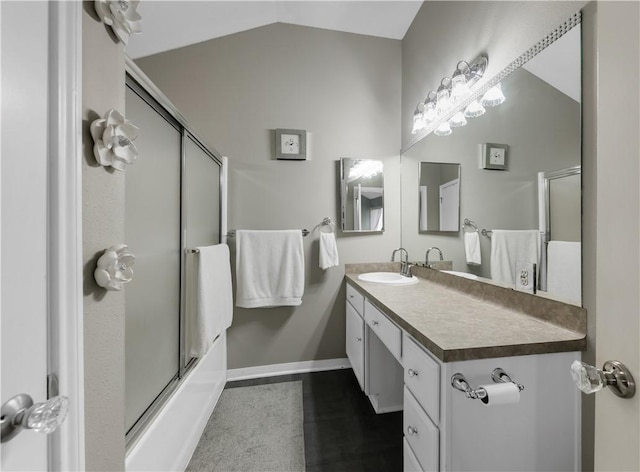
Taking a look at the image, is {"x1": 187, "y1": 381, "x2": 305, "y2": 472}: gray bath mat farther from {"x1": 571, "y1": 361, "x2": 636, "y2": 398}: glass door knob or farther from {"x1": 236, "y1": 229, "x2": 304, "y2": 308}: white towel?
{"x1": 571, "y1": 361, "x2": 636, "y2": 398}: glass door knob

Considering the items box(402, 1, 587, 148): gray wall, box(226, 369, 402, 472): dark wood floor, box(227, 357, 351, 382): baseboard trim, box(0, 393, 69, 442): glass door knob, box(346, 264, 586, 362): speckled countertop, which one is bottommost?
box(226, 369, 402, 472): dark wood floor

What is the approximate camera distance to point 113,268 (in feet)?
1.91

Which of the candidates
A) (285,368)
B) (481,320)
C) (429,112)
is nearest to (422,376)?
(481,320)

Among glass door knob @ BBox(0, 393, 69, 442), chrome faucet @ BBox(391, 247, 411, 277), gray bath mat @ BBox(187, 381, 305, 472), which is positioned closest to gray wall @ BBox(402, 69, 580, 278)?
chrome faucet @ BBox(391, 247, 411, 277)

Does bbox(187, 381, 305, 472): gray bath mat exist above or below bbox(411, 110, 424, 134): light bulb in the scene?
below

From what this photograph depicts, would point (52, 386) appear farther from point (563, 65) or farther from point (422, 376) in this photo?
point (563, 65)

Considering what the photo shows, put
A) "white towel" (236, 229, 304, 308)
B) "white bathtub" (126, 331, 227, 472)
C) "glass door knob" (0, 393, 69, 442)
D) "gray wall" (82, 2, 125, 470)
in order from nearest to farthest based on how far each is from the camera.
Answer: "glass door knob" (0, 393, 69, 442), "gray wall" (82, 2, 125, 470), "white bathtub" (126, 331, 227, 472), "white towel" (236, 229, 304, 308)

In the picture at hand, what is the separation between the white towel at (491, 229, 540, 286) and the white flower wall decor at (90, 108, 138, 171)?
4.65ft

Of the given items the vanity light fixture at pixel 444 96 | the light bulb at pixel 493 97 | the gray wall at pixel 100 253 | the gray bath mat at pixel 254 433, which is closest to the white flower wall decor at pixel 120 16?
the gray wall at pixel 100 253

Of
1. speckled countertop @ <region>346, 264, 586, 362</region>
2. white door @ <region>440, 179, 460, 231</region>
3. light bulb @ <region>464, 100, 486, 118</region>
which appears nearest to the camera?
speckled countertop @ <region>346, 264, 586, 362</region>

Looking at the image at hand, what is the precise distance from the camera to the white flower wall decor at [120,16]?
57 centimetres

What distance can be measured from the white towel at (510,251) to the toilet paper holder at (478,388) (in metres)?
0.50

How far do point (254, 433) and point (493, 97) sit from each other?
7.11ft

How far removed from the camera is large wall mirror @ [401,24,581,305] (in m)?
0.88
